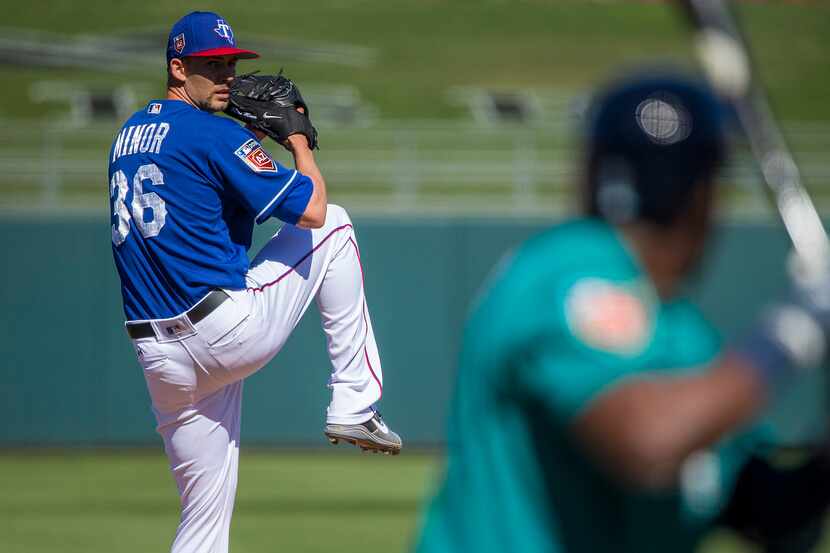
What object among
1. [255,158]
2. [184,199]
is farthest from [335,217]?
[184,199]

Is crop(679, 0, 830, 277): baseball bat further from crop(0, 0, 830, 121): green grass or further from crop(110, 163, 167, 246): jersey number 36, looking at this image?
crop(0, 0, 830, 121): green grass

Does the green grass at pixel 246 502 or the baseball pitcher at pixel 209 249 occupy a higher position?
the baseball pitcher at pixel 209 249

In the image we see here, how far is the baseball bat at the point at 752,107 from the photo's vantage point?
2844mm

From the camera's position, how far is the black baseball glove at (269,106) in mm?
5645

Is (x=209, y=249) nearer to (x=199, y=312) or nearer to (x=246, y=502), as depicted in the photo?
(x=199, y=312)

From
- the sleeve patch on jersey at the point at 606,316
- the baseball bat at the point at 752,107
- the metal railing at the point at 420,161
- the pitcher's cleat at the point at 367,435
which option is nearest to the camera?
the sleeve patch on jersey at the point at 606,316

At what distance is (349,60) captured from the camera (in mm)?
39500

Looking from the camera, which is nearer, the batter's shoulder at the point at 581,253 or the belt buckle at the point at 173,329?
the batter's shoulder at the point at 581,253

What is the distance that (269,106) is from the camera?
18.6ft

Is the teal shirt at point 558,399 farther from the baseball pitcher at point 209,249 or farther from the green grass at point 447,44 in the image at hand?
the green grass at point 447,44

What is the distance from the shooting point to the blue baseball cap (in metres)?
5.50

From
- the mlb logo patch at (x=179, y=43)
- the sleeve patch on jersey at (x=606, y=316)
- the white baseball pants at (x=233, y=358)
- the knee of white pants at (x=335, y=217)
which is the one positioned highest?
the mlb logo patch at (x=179, y=43)

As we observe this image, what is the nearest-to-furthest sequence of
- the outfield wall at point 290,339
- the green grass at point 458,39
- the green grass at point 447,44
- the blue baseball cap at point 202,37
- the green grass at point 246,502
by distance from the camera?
1. the blue baseball cap at point 202,37
2. the green grass at point 246,502
3. the outfield wall at point 290,339
4. the green grass at point 447,44
5. the green grass at point 458,39

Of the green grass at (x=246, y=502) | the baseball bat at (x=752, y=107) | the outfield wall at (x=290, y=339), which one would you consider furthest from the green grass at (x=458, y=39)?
the baseball bat at (x=752, y=107)
